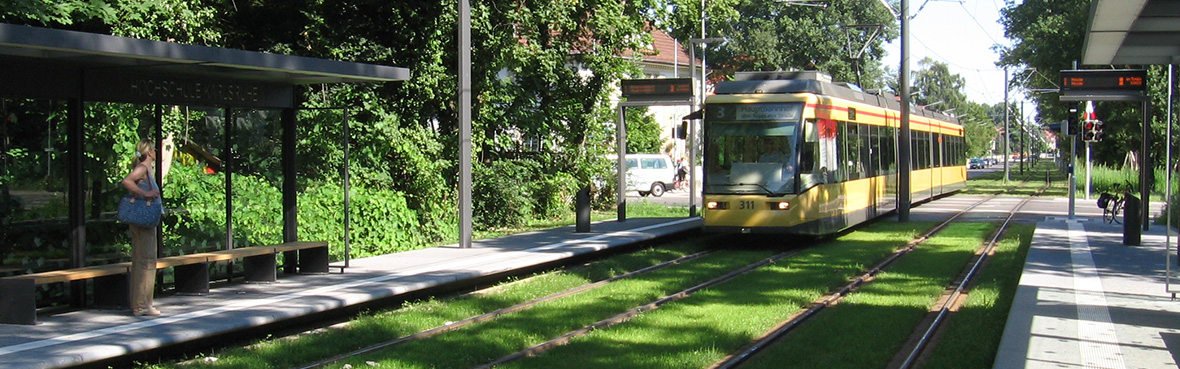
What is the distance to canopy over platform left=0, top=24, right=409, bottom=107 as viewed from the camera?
29.5 ft

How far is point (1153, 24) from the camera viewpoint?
1175 centimetres

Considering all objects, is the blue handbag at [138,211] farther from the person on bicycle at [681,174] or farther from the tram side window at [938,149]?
the person on bicycle at [681,174]

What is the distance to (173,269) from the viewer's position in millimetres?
11672

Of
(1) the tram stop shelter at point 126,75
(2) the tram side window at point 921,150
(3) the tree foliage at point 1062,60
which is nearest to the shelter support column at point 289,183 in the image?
(1) the tram stop shelter at point 126,75

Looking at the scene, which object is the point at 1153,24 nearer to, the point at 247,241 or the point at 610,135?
the point at 247,241

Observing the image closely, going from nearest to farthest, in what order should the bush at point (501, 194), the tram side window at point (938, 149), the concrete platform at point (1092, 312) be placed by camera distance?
the concrete platform at point (1092, 312) < the bush at point (501, 194) < the tram side window at point (938, 149)

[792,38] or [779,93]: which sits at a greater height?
[792,38]

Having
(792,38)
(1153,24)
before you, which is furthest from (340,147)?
(792,38)

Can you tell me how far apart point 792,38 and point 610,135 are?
125 feet

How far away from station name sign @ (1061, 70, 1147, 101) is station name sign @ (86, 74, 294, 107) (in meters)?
15.3

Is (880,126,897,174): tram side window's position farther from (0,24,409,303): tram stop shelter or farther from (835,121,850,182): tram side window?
(0,24,409,303): tram stop shelter

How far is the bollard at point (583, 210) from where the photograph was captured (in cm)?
2014

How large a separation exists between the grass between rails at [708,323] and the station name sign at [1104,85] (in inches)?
315

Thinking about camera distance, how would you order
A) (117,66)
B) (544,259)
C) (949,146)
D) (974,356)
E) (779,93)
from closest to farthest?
(974,356)
(117,66)
(544,259)
(779,93)
(949,146)
